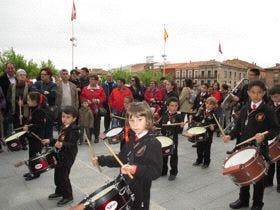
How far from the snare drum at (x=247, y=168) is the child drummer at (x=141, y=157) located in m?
1.23

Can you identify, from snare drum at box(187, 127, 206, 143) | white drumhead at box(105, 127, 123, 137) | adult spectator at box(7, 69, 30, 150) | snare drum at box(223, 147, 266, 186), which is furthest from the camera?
adult spectator at box(7, 69, 30, 150)

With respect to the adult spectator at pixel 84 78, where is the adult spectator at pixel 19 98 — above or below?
below

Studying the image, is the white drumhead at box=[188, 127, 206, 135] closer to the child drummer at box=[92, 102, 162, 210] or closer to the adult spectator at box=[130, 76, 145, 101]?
the child drummer at box=[92, 102, 162, 210]

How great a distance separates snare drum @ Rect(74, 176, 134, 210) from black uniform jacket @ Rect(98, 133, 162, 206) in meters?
0.11

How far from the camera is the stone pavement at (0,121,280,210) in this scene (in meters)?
4.36

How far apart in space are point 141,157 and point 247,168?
58.8 inches

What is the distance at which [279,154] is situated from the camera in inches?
167

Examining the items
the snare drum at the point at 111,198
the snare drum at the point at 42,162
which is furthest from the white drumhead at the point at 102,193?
the snare drum at the point at 42,162

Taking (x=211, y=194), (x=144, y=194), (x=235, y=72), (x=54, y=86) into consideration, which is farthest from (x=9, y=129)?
(x=235, y=72)

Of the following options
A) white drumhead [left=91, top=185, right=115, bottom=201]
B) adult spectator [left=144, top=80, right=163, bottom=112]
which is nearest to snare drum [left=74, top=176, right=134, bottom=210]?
white drumhead [left=91, top=185, right=115, bottom=201]

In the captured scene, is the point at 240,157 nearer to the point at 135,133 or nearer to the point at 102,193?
the point at 135,133

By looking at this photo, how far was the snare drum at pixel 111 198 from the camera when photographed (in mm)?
2416

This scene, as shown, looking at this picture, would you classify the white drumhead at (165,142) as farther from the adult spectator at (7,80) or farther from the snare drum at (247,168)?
the adult spectator at (7,80)

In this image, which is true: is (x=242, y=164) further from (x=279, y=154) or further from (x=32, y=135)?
(x=32, y=135)
